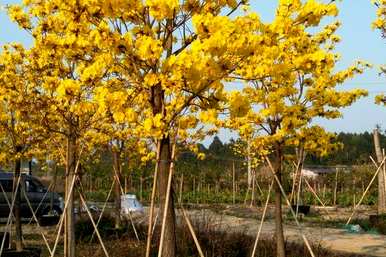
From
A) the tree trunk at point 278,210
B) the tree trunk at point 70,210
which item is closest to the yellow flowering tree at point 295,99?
the tree trunk at point 278,210

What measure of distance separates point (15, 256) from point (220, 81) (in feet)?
17.3

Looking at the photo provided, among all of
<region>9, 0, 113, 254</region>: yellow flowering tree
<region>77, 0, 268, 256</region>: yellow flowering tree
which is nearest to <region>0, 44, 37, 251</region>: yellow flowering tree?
<region>9, 0, 113, 254</region>: yellow flowering tree

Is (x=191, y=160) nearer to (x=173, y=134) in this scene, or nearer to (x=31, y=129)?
(x=31, y=129)

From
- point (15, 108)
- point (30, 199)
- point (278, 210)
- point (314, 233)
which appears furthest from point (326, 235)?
point (30, 199)

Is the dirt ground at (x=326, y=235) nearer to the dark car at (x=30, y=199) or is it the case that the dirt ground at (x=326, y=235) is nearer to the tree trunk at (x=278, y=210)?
the tree trunk at (x=278, y=210)

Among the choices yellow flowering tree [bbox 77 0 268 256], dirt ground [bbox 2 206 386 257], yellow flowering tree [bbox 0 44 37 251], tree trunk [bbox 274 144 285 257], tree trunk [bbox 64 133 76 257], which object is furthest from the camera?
dirt ground [bbox 2 206 386 257]

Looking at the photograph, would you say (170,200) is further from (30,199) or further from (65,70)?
(30,199)

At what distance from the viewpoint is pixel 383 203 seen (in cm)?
1909

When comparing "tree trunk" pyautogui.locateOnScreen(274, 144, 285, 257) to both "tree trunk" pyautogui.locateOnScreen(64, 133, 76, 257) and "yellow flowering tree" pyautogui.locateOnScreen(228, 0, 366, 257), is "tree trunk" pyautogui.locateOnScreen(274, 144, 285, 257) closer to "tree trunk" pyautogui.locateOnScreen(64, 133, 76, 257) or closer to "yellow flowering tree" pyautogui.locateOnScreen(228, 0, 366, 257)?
"yellow flowering tree" pyautogui.locateOnScreen(228, 0, 366, 257)

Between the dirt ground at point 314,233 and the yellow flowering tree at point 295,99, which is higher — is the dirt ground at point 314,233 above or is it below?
below

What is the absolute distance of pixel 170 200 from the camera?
629cm

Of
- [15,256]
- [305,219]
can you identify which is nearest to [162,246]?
[15,256]

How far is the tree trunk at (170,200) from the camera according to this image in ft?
20.2

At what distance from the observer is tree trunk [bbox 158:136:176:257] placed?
6172 millimetres
